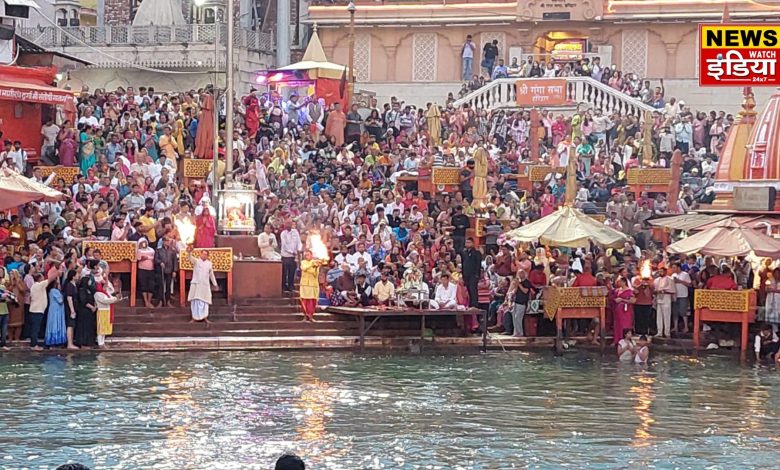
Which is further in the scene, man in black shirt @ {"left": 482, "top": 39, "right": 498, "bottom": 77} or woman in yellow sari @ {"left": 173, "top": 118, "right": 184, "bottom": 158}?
man in black shirt @ {"left": 482, "top": 39, "right": 498, "bottom": 77}

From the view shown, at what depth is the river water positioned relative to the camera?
15555 mm

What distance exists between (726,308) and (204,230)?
27.3ft

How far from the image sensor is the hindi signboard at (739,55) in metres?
24.6

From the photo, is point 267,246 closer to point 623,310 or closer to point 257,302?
point 257,302

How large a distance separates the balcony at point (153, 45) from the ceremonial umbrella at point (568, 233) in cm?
2147

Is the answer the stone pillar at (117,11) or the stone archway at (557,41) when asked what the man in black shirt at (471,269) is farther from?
the stone pillar at (117,11)

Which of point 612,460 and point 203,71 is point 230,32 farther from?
point 203,71

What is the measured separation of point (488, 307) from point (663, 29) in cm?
2243

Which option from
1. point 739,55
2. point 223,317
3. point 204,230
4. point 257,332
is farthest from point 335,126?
point 257,332

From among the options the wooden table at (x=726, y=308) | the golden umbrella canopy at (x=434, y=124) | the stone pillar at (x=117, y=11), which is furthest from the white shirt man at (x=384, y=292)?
the stone pillar at (x=117, y=11)

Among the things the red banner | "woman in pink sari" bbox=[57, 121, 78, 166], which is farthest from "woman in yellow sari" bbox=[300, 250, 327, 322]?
the red banner

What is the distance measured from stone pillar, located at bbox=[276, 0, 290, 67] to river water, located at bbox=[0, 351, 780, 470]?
25.9 meters

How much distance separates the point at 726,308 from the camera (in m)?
24.0

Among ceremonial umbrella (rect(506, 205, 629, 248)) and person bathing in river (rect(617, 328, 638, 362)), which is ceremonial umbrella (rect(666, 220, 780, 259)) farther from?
person bathing in river (rect(617, 328, 638, 362))
